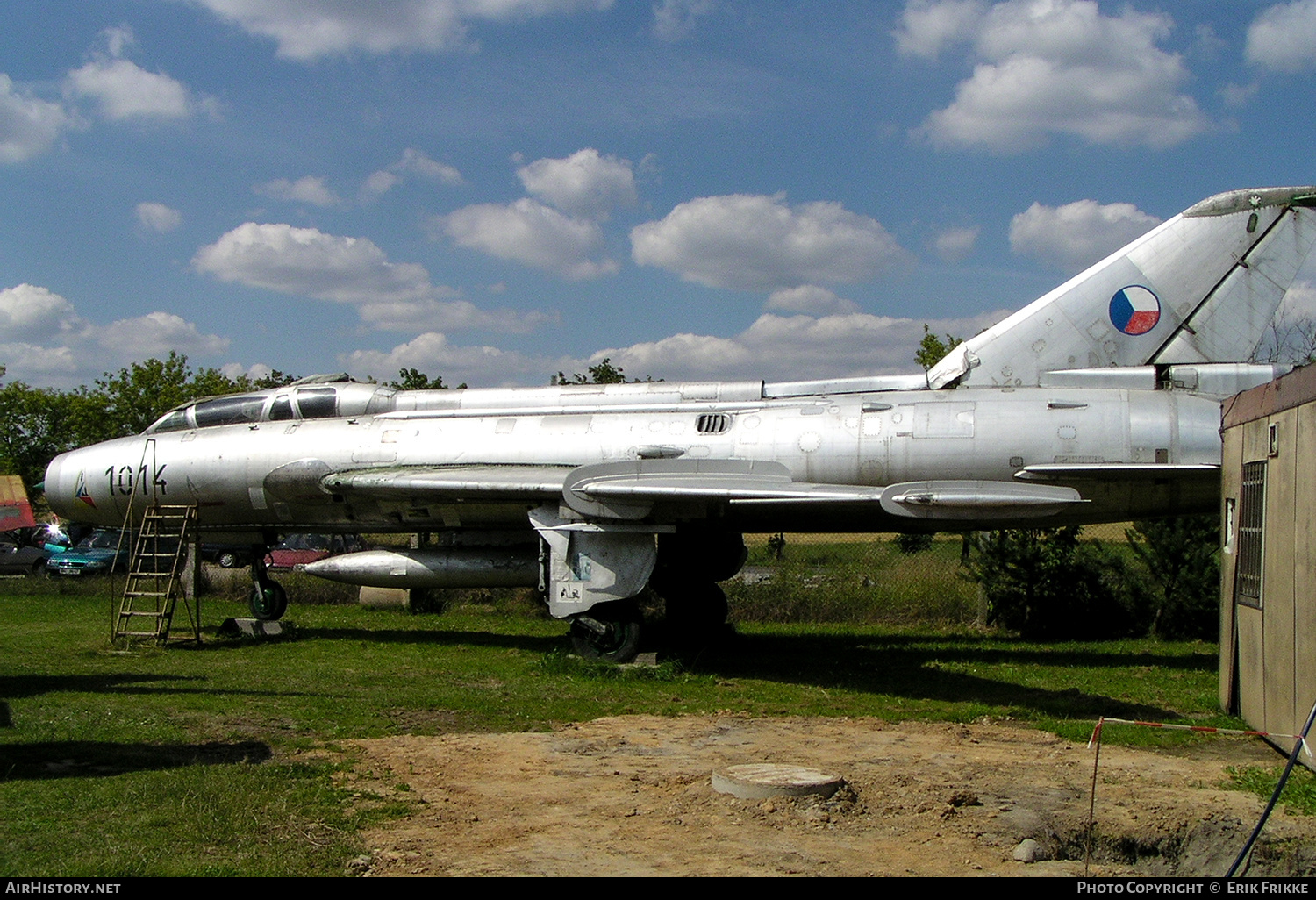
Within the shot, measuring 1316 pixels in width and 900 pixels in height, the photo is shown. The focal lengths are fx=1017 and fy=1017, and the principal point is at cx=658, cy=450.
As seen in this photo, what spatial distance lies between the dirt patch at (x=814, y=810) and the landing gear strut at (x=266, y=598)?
7.88 m

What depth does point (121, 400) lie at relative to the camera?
44969mm

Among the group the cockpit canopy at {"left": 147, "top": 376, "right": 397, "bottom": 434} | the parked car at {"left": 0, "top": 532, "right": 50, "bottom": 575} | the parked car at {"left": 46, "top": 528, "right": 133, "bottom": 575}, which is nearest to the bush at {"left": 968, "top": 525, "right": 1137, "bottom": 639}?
the cockpit canopy at {"left": 147, "top": 376, "right": 397, "bottom": 434}

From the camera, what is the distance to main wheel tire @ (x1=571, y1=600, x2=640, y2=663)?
38.9 feet

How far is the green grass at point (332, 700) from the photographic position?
5.39 meters

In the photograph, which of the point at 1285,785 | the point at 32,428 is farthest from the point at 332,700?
the point at 32,428

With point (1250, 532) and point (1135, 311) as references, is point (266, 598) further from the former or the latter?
point (1250, 532)

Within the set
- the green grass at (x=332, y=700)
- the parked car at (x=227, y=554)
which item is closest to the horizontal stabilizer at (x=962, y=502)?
the green grass at (x=332, y=700)

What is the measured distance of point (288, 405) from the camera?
14.9 meters

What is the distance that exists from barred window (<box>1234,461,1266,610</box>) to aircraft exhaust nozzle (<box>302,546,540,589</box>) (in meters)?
7.81

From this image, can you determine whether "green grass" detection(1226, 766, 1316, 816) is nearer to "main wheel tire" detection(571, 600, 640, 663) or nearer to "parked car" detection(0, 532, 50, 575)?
"main wheel tire" detection(571, 600, 640, 663)

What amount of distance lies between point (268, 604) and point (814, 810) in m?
11.4

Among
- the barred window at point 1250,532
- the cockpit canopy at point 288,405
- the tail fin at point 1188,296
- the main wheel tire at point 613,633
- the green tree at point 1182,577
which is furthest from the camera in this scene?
the green tree at point 1182,577

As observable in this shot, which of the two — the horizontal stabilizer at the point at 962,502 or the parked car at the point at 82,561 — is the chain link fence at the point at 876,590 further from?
the parked car at the point at 82,561
